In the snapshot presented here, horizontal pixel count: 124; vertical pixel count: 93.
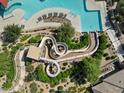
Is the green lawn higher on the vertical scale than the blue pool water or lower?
lower

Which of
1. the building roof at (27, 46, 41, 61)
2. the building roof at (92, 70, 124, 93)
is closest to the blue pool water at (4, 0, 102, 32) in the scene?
the building roof at (27, 46, 41, 61)

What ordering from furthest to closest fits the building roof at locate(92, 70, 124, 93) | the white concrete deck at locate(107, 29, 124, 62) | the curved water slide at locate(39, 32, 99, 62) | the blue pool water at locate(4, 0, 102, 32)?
the blue pool water at locate(4, 0, 102, 32)
the curved water slide at locate(39, 32, 99, 62)
the white concrete deck at locate(107, 29, 124, 62)
the building roof at locate(92, 70, 124, 93)

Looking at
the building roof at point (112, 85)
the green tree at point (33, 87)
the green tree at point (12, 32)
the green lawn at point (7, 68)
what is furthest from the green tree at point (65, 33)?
the building roof at point (112, 85)

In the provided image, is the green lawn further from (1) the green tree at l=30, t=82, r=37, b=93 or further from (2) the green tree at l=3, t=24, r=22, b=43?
(1) the green tree at l=30, t=82, r=37, b=93

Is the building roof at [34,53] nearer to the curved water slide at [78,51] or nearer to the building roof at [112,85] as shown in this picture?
the curved water slide at [78,51]

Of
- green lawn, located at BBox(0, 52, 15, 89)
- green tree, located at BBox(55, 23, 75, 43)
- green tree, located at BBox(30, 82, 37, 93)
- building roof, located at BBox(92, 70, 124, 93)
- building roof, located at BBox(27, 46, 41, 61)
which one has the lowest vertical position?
building roof, located at BBox(92, 70, 124, 93)

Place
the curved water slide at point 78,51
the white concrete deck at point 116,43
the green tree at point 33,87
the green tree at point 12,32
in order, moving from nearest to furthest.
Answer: the green tree at point 33,87 < the white concrete deck at point 116,43 < the curved water slide at point 78,51 < the green tree at point 12,32

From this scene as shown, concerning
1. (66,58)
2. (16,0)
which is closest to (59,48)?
(66,58)

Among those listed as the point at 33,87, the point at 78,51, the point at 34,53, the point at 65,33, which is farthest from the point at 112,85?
the point at 34,53
